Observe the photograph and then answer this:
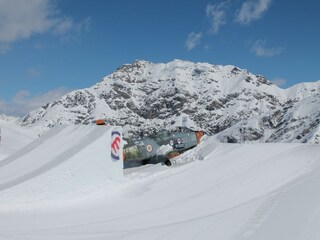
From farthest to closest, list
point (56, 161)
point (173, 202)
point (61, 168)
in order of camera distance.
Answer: point (56, 161), point (173, 202), point (61, 168)

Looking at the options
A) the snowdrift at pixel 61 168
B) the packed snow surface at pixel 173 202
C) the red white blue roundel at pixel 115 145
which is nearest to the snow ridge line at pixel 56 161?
the snowdrift at pixel 61 168

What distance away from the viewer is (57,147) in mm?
14016

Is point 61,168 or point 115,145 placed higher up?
point 115,145

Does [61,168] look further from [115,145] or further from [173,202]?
[173,202]

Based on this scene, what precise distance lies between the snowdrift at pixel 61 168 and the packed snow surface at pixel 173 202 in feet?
0.10

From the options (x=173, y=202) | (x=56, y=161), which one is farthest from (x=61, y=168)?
(x=173, y=202)

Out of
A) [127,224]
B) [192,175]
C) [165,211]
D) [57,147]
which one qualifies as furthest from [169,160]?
[127,224]

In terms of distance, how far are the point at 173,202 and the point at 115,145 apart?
9.46ft

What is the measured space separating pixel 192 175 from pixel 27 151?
233 inches

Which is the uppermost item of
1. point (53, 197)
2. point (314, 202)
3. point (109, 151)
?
point (109, 151)

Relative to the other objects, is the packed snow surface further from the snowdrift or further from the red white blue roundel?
the red white blue roundel

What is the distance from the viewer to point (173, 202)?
1238 cm

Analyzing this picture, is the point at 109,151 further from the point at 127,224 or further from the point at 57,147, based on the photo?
the point at 127,224

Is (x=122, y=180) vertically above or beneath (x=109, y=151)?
beneath
